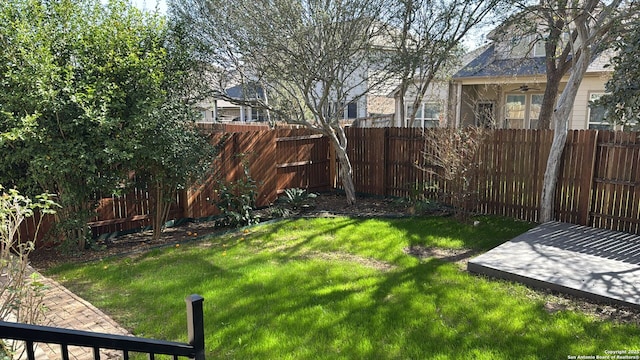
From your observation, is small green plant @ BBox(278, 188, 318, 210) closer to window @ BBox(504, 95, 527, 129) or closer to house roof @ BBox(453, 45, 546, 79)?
house roof @ BBox(453, 45, 546, 79)

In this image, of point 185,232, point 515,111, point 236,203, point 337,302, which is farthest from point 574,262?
point 515,111

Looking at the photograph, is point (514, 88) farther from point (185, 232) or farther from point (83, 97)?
point (83, 97)

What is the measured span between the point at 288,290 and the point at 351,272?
35.2 inches

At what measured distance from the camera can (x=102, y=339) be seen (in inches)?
60.9

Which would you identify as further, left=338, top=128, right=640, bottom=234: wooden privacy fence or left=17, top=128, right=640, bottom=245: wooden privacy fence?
left=17, top=128, right=640, bottom=245: wooden privacy fence

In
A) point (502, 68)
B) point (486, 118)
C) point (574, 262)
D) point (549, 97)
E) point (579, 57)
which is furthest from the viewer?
point (502, 68)

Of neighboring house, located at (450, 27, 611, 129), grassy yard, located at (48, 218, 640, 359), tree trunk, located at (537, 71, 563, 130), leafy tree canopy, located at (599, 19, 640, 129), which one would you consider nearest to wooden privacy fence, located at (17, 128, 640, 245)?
grassy yard, located at (48, 218, 640, 359)

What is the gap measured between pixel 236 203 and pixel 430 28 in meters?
5.19

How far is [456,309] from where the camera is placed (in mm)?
4203

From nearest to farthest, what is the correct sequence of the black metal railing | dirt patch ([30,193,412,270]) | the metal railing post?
1. the black metal railing
2. the metal railing post
3. dirt patch ([30,193,412,270])

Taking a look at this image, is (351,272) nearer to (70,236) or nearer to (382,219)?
(382,219)

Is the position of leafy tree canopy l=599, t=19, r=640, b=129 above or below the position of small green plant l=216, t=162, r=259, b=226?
above

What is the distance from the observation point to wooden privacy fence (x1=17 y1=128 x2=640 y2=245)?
6.54m

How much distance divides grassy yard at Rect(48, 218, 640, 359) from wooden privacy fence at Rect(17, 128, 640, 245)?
4.34ft
